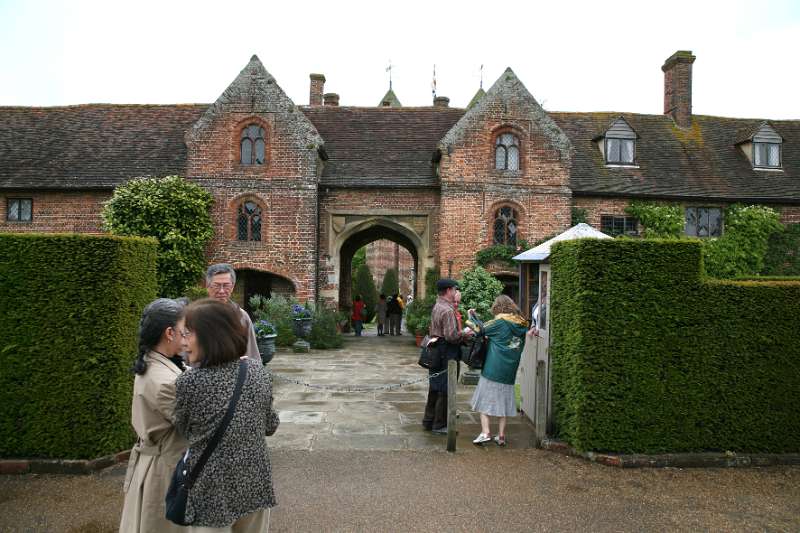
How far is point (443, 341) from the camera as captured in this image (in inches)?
292

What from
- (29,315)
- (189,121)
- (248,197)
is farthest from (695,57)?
(29,315)

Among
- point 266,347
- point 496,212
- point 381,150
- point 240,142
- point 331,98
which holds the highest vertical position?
point 331,98

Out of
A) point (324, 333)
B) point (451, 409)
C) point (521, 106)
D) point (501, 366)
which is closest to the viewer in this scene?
point (451, 409)

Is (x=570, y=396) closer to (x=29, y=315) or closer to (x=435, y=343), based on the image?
(x=435, y=343)

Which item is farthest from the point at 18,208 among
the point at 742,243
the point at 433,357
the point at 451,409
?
the point at 742,243

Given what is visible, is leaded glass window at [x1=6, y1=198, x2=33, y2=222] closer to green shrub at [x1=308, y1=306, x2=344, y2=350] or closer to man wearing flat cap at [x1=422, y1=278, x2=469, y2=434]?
green shrub at [x1=308, y1=306, x2=344, y2=350]

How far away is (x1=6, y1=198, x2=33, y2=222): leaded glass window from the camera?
18.5 m

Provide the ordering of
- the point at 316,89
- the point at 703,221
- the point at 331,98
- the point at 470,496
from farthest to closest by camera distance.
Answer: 1. the point at 316,89
2. the point at 331,98
3. the point at 703,221
4. the point at 470,496

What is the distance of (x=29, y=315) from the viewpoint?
603 cm

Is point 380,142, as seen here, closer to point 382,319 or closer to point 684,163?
point 382,319

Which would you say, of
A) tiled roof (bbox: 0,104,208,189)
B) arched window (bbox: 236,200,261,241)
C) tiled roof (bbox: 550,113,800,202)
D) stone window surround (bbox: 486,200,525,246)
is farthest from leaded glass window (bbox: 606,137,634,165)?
tiled roof (bbox: 0,104,208,189)

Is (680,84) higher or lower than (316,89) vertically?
lower

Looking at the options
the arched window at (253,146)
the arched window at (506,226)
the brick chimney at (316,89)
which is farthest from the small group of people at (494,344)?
the brick chimney at (316,89)

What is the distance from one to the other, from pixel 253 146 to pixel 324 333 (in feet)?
21.2
